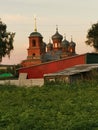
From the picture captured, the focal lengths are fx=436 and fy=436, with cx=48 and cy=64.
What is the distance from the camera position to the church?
7964 centimetres

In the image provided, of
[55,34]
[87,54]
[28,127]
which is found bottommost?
[28,127]

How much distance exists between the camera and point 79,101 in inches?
719

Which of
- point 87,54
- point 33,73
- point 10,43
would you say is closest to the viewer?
point 87,54

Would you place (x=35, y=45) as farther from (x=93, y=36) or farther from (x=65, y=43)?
(x=93, y=36)

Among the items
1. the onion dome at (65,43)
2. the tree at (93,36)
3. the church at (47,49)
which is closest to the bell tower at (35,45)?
the church at (47,49)

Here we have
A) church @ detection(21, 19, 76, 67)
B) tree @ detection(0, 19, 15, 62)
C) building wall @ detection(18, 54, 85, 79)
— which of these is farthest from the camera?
church @ detection(21, 19, 76, 67)

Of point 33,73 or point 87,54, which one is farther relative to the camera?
point 33,73

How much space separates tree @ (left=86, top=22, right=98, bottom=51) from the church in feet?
37.1

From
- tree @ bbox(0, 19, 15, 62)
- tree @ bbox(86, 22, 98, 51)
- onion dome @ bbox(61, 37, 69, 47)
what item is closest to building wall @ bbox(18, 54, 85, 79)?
tree @ bbox(0, 19, 15, 62)

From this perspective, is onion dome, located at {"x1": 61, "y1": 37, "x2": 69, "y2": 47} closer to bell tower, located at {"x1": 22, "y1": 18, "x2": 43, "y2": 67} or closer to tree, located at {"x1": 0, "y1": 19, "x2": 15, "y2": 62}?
bell tower, located at {"x1": 22, "y1": 18, "x2": 43, "y2": 67}

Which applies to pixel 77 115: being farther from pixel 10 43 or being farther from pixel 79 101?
pixel 10 43

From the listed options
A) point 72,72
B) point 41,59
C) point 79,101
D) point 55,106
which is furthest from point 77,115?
point 41,59

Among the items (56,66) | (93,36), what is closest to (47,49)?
(93,36)

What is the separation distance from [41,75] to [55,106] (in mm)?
28632
